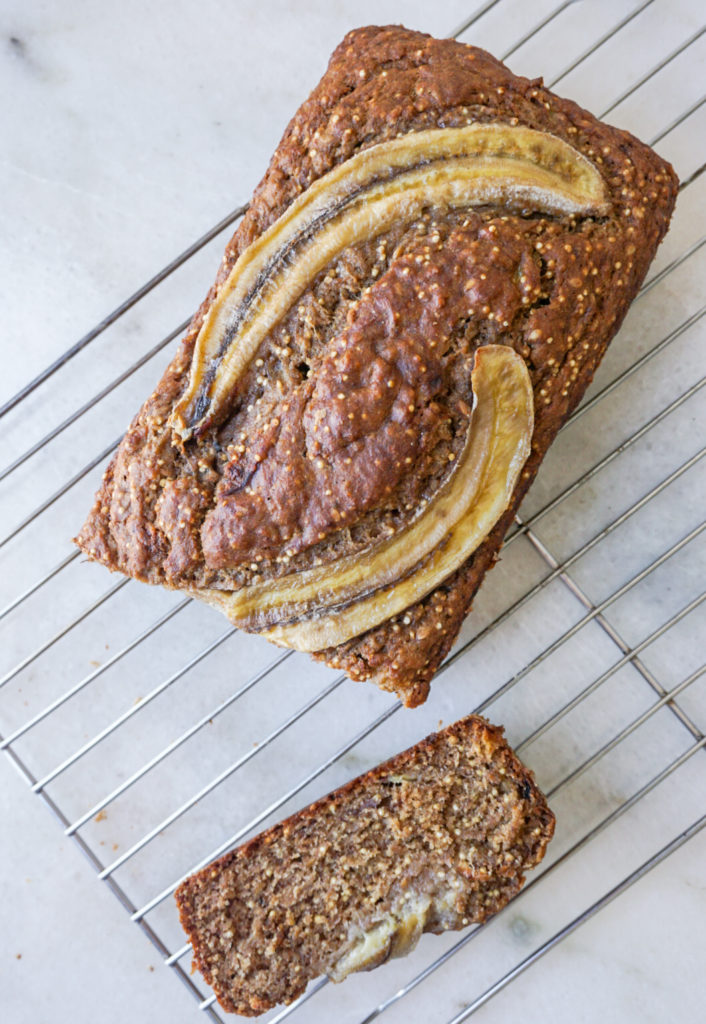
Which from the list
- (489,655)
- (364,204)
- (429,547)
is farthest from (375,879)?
(364,204)

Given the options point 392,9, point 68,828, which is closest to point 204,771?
point 68,828

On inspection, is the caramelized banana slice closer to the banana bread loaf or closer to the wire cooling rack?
the banana bread loaf

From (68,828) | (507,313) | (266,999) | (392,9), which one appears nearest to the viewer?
(507,313)

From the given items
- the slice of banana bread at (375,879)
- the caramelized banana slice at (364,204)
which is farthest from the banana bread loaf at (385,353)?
the slice of banana bread at (375,879)

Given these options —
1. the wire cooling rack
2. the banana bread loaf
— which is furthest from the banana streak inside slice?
the wire cooling rack

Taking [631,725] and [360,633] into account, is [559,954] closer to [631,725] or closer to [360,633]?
[631,725]

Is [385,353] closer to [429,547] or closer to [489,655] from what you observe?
[429,547]
